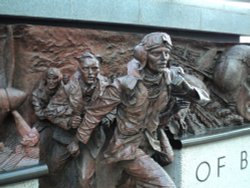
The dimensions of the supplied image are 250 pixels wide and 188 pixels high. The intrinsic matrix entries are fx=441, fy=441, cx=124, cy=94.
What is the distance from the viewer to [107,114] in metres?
4.38

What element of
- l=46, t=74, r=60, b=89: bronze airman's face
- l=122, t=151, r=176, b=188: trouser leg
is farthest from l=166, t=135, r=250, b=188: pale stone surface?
l=46, t=74, r=60, b=89: bronze airman's face

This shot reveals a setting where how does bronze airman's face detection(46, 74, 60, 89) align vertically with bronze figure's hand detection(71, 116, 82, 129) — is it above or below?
above

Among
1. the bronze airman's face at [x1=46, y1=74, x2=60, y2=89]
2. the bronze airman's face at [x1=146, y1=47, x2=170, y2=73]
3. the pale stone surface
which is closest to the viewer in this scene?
the bronze airman's face at [x1=146, y1=47, x2=170, y2=73]

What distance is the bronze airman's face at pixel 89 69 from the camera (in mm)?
4121

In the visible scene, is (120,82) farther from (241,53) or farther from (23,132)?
(241,53)

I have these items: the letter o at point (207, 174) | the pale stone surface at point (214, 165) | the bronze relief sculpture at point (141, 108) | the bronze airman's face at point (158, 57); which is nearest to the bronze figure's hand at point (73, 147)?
the bronze relief sculpture at point (141, 108)

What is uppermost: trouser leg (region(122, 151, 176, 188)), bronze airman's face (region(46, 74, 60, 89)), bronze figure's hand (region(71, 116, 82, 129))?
bronze airman's face (region(46, 74, 60, 89))

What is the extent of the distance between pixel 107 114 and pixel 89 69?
516 mm

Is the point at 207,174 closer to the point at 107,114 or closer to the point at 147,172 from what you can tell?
the point at 147,172

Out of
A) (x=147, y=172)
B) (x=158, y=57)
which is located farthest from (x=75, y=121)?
(x=158, y=57)

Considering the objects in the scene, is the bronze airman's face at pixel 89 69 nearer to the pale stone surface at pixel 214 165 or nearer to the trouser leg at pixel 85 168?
the trouser leg at pixel 85 168

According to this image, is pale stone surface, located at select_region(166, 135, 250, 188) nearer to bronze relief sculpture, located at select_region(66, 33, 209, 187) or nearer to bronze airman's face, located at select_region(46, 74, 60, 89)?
bronze relief sculpture, located at select_region(66, 33, 209, 187)

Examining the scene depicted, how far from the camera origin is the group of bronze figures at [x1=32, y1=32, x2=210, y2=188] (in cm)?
411

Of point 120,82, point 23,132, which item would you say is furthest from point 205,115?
point 23,132
